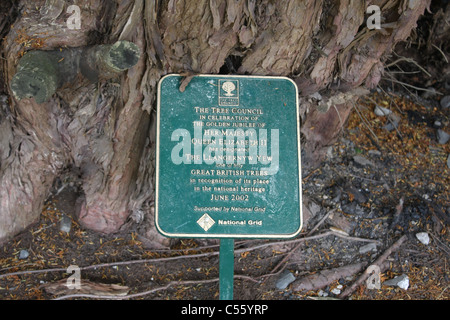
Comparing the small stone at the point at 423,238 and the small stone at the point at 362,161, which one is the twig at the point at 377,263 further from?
the small stone at the point at 362,161

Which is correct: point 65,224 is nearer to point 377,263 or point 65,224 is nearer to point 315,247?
point 315,247

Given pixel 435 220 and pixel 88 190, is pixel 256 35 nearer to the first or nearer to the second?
pixel 88 190

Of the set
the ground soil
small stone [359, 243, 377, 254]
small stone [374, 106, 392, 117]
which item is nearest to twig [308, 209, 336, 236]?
the ground soil

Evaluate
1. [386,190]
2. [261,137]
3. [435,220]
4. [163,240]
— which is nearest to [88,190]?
[163,240]

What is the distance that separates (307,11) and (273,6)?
209 millimetres

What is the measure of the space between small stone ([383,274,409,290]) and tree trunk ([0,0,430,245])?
1.35m

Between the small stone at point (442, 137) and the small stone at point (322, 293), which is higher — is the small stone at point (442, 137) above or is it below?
above

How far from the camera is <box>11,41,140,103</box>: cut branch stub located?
2256 millimetres

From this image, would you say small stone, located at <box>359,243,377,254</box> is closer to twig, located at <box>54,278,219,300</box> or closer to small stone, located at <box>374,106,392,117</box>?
twig, located at <box>54,278,219,300</box>

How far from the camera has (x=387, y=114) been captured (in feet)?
13.0

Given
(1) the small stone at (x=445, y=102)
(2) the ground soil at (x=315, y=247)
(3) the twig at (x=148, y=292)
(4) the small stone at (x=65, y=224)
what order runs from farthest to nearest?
(1) the small stone at (x=445, y=102), (4) the small stone at (x=65, y=224), (2) the ground soil at (x=315, y=247), (3) the twig at (x=148, y=292)

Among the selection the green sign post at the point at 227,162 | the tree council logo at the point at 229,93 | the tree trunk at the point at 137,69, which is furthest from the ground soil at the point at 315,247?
the tree council logo at the point at 229,93

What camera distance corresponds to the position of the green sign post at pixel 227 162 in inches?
98.1

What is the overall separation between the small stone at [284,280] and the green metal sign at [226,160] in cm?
76
